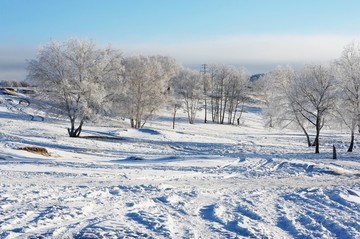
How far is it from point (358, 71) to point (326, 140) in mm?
17826

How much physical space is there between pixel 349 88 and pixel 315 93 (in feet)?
10.9

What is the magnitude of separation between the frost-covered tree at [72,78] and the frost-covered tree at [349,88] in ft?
70.4

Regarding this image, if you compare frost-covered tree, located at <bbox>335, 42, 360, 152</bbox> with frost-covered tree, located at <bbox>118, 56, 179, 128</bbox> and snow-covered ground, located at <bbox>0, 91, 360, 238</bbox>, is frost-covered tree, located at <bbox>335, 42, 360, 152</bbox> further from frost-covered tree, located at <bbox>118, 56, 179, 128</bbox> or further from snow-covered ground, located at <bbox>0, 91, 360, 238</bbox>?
frost-covered tree, located at <bbox>118, 56, 179, 128</bbox>

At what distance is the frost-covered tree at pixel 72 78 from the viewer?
39250mm

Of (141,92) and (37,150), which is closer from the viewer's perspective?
(37,150)

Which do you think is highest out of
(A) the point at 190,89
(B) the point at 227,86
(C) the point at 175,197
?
(B) the point at 227,86

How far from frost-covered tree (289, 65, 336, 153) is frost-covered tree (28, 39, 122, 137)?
1834 cm

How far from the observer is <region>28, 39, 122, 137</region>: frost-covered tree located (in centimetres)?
3925

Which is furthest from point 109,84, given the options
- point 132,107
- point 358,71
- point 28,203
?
point 28,203

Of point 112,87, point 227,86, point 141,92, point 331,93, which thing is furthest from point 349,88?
point 227,86

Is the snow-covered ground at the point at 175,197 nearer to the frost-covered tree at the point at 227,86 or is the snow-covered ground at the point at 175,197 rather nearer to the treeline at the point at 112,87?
the treeline at the point at 112,87

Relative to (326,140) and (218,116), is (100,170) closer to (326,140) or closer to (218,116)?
(326,140)

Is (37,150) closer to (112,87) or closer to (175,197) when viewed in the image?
(175,197)

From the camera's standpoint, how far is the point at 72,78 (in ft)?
131
